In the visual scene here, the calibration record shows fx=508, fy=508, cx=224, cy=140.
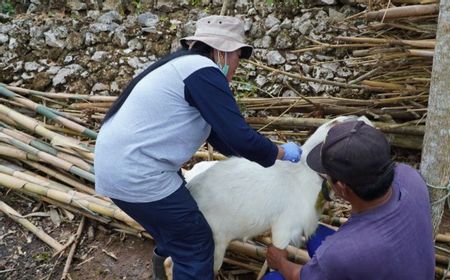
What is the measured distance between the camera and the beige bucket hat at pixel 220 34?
2.36 metres

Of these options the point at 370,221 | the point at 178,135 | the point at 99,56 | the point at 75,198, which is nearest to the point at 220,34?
the point at 178,135

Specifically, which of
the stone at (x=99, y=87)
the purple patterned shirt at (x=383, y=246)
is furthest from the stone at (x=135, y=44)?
the purple patterned shirt at (x=383, y=246)

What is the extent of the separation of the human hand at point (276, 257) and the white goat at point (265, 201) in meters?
0.05

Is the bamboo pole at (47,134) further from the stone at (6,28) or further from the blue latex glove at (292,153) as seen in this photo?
the blue latex glove at (292,153)

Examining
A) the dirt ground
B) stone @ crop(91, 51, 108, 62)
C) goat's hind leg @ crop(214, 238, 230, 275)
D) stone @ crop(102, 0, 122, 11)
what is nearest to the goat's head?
goat's hind leg @ crop(214, 238, 230, 275)

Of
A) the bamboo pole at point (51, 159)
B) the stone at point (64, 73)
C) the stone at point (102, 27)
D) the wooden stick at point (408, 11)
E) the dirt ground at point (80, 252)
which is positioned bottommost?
the dirt ground at point (80, 252)

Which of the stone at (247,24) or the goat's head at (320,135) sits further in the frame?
the stone at (247,24)

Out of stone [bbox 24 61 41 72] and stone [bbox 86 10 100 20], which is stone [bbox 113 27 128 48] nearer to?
stone [bbox 86 10 100 20]

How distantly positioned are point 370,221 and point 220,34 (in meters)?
1.11

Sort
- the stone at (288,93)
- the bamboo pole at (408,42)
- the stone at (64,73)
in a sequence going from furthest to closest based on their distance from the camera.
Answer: the stone at (64,73) → the stone at (288,93) → the bamboo pole at (408,42)

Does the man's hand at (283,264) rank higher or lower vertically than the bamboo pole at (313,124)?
lower

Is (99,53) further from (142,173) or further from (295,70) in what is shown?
(142,173)

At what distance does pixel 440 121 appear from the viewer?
7.36 feet

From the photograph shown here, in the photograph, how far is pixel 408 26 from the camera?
11.4 feet
